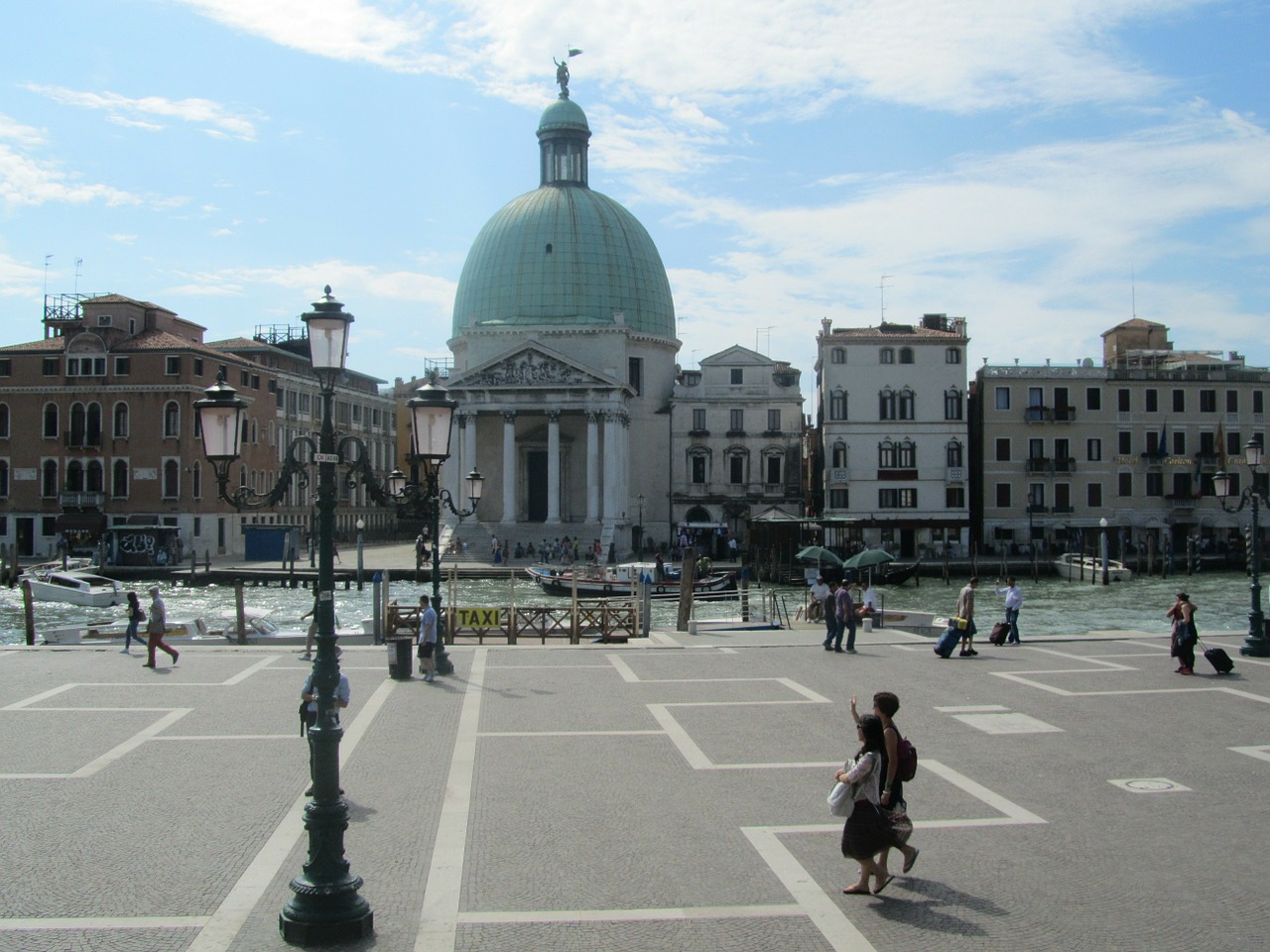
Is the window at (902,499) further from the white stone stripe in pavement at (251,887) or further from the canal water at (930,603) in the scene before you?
the white stone stripe in pavement at (251,887)

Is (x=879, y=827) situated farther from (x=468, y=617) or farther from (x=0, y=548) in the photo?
(x=0, y=548)

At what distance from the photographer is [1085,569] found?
60.1 meters

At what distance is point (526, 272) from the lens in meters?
78.0

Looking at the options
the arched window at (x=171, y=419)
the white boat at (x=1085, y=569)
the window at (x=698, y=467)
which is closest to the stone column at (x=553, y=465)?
the window at (x=698, y=467)

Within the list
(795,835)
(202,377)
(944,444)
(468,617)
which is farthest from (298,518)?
(795,835)

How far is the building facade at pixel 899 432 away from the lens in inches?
2665

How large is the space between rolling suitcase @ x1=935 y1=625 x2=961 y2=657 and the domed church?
152ft

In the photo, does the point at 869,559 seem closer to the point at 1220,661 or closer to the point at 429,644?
the point at 1220,661

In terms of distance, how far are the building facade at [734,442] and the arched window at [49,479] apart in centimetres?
3449

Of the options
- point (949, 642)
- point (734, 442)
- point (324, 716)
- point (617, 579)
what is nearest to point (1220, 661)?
point (949, 642)

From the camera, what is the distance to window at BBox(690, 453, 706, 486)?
7606 centimetres

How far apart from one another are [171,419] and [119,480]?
4303mm

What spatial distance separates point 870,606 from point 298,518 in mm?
55523

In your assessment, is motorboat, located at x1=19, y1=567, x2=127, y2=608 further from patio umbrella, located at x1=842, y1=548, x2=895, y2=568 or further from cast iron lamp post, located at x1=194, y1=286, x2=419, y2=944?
cast iron lamp post, located at x1=194, y1=286, x2=419, y2=944
